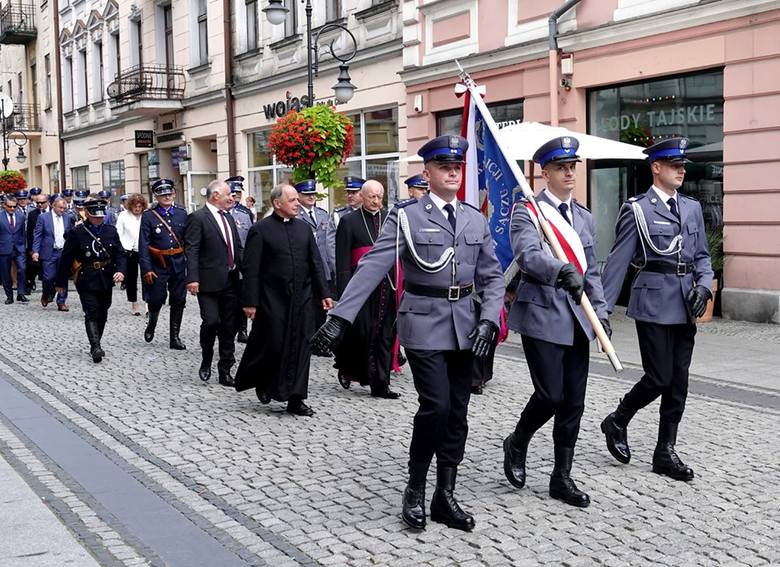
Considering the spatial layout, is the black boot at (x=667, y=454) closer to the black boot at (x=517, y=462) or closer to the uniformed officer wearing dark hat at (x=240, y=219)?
the black boot at (x=517, y=462)

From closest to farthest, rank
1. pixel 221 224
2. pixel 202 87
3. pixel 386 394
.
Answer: pixel 386 394 < pixel 221 224 < pixel 202 87

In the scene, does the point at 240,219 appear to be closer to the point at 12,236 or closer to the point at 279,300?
the point at 279,300

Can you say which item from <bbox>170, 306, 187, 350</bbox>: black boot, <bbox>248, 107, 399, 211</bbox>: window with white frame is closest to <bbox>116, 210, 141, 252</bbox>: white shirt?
<bbox>170, 306, 187, 350</bbox>: black boot

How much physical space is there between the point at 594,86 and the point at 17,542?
39.1 ft

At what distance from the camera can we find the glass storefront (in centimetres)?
1341

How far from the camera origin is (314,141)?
46.6ft

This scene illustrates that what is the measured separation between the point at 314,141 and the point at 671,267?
8990 mm

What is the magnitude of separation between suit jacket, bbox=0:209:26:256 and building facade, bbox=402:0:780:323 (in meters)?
7.72

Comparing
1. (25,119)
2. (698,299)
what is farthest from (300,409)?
(25,119)

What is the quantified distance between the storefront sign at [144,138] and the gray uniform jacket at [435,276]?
1012 inches

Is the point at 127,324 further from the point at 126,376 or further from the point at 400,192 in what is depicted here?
the point at 400,192

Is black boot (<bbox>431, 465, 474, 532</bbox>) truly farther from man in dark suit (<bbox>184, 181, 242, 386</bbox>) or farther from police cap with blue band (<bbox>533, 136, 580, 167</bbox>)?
man in dark suit (<bbox>184, 181, 242, 386</bbox>)

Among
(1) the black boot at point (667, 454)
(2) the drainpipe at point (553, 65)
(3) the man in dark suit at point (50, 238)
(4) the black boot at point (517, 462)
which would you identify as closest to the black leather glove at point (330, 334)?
(4) the black boot at point (517, 462)

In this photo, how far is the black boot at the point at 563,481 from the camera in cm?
526
